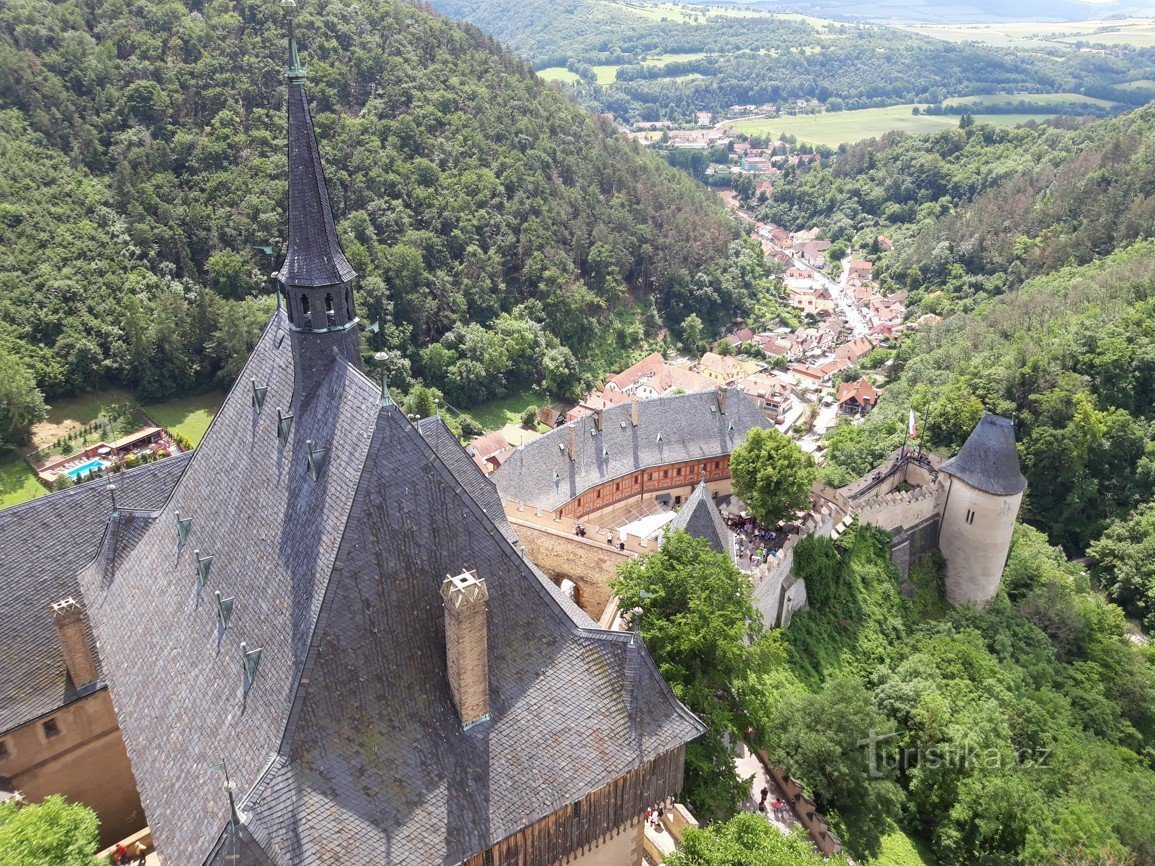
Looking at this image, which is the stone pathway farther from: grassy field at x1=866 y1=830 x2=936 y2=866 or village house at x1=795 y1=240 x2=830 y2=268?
village house at x1=795 y1=240 x2=830 y2=268

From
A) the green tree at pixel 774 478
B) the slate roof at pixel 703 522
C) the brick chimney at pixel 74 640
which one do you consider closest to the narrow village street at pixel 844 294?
the green tree at pixel 774 478

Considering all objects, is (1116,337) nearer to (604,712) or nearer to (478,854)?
(604,712)

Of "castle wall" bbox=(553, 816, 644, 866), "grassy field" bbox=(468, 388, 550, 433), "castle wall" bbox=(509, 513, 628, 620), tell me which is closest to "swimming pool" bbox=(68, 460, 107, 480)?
"castle wall" bbox=(509, 513, 628, 620)

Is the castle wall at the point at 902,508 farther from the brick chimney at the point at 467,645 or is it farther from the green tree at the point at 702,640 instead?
the brick chimney at the point at 467,645

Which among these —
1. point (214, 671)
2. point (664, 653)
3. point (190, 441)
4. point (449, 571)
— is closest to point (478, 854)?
point (449, 571)

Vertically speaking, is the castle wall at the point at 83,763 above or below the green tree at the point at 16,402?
above

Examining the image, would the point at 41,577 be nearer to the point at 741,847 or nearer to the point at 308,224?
the point at 308,224
